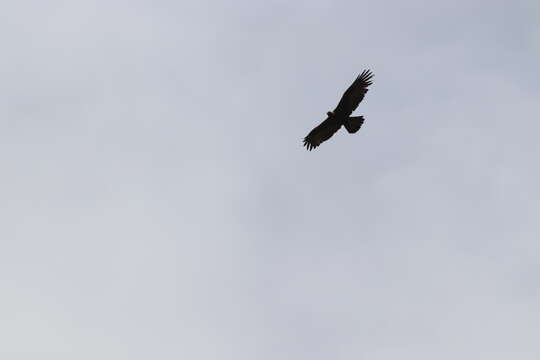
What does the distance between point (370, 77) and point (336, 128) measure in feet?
10.6

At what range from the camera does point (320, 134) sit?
193 ft

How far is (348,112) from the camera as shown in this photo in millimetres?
57406

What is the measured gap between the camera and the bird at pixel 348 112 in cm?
5684

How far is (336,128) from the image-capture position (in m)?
58.2

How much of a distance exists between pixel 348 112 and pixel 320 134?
212cm

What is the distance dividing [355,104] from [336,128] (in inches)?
67.3

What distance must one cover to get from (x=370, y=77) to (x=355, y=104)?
1.54m

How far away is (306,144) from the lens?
58875mm

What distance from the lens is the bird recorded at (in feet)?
186

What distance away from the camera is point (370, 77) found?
56.8m

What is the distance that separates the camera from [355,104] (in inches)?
2256

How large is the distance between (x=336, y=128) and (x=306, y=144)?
1.80m

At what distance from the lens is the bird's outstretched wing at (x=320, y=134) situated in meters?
58.1
